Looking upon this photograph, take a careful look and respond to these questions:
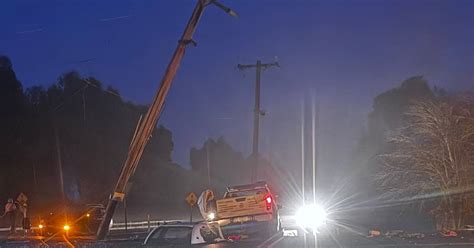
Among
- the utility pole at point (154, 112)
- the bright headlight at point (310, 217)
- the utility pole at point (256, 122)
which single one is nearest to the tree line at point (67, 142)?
the utility pole at point (256, 122)

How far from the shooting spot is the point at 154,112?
78.2 feet

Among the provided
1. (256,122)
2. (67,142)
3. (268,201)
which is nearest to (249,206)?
(268,201)

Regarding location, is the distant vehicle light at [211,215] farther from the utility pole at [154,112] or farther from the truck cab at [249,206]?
the utility pole at [154,112]

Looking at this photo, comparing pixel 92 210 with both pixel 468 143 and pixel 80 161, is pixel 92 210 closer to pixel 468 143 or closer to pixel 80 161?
pixel 468 143

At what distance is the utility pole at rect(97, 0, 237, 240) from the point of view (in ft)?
78.2

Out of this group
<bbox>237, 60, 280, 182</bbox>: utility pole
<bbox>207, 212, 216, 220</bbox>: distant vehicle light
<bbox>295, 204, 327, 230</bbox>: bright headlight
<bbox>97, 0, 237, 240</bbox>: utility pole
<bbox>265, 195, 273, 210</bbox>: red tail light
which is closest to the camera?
<bbox>97, 0, 237, 240</bbox>: utility pole

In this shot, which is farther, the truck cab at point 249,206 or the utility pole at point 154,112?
the truck cab at point 249,206

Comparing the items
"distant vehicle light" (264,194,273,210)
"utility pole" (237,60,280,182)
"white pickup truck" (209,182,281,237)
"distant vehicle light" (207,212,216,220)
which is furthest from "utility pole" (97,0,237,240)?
"utility pole" (237,60,280,182)

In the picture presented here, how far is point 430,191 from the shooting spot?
3878cm

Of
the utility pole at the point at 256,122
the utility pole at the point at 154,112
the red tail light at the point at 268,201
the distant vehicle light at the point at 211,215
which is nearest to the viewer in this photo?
the utility pole at the point at 154,112

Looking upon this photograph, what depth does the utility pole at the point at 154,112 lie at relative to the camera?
2383 centimetres

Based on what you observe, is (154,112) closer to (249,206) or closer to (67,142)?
(249,206)

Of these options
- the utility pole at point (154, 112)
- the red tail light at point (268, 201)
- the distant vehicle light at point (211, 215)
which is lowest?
the distant vehicle light at point (211, 215)

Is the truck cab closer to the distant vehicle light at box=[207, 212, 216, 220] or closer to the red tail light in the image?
the red tail light
